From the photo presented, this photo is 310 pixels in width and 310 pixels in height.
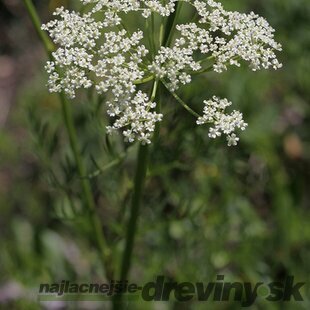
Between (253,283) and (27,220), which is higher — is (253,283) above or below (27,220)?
above

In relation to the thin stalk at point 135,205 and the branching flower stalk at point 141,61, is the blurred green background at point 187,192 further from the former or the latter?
the branching flower stalk at point 141,61

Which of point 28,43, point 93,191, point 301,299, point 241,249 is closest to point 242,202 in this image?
point 241,249

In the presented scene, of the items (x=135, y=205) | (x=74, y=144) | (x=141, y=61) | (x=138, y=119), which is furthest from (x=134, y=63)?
(x=74, y=144)

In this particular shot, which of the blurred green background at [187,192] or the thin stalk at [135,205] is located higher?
the thin stalk at [135,205]

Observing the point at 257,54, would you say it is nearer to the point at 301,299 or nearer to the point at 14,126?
the point at 301,299

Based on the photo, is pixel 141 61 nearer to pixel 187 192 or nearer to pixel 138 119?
pixel 138 119

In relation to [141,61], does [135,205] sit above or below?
below

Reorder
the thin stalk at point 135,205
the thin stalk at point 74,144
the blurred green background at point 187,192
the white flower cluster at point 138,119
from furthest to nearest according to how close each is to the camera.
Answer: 1. the blurred green background at point 187,192
2. the thin stalk at point 74,144
3. the thin stalk at point 135,205
4. the white flower cluster at point 138,119

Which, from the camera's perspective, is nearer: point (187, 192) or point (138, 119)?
point (138, 119)

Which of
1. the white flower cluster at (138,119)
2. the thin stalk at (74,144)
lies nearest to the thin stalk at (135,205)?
the white flower cluster at (138,119)
